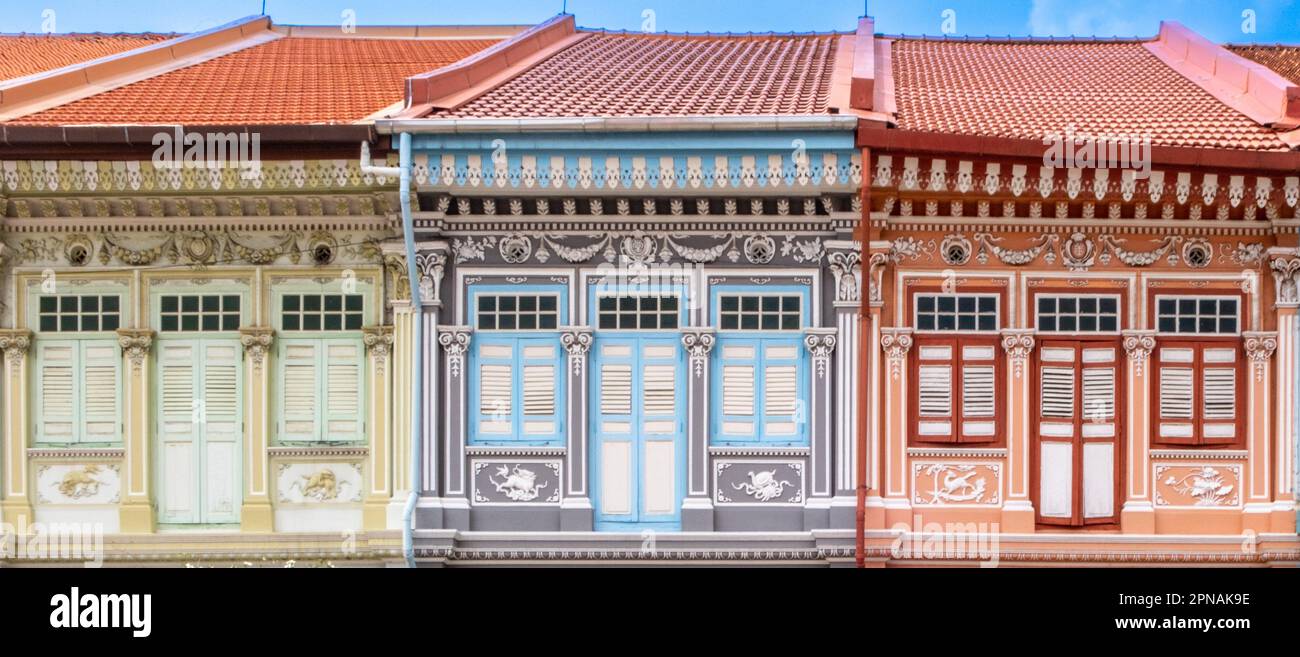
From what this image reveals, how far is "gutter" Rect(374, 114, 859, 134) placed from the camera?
910cm

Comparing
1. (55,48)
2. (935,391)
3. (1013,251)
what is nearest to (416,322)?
(935,391)

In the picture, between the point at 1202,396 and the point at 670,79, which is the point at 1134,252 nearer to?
the point at 1202,396

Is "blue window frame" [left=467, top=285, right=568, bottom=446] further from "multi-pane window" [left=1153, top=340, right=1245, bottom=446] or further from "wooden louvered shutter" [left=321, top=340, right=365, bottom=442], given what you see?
"multi-pane window" [left=1153, top=340, right=1245, bottom=446]

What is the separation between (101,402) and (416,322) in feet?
8.63

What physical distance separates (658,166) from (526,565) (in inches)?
129

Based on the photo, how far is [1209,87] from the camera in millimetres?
11070

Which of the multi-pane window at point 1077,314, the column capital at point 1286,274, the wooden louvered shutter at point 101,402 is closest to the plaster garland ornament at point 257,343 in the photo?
the wooden louvered shutter at point 101,402

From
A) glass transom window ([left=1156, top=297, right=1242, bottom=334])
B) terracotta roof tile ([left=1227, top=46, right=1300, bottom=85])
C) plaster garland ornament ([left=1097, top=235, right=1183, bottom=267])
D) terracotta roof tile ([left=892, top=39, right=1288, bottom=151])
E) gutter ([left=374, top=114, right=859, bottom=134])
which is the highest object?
terracotta roof tile ([left=1227, top=46, right=1300, bottom=85])

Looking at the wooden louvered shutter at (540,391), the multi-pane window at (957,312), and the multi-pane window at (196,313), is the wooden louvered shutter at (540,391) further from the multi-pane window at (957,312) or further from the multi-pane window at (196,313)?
the multi-pane window at (957,312)

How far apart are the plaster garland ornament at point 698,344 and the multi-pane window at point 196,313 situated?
362 cm

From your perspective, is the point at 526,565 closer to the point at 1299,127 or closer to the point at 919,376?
the point at 919,376

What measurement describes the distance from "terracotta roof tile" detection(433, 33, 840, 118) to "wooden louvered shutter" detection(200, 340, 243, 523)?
108 inches

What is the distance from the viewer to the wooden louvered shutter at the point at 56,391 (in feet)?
32.5

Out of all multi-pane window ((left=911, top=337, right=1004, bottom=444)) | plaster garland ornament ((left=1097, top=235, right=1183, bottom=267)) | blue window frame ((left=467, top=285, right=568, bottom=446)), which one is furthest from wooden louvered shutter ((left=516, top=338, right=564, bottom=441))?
plaster garland ornament ((left=1097, top=235, right=1183, bottom=267))
